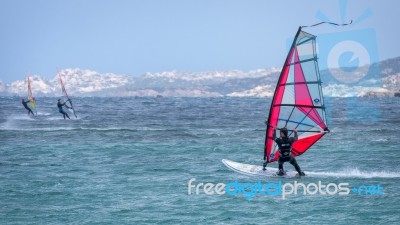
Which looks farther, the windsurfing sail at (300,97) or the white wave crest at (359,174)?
the white wave crest at (359,174)

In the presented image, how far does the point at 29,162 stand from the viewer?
857 inches

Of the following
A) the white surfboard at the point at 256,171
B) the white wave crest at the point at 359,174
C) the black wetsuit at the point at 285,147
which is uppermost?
the black wetsuit at the point at 285,147

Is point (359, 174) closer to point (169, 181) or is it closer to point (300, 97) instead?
point (300, 97)

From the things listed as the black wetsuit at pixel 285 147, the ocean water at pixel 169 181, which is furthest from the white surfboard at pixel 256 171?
the black wetsuit at pixel 285 147

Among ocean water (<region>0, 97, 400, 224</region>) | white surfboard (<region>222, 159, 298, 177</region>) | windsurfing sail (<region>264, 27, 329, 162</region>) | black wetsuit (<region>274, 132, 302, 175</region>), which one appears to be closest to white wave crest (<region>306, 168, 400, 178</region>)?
ocean water (<region>0, 97, 400, 224</region>)

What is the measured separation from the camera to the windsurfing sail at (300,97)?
57.8ft

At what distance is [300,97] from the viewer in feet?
58.5

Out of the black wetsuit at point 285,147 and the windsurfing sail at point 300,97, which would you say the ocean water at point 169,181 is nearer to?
the black wetsuit at point 285,147

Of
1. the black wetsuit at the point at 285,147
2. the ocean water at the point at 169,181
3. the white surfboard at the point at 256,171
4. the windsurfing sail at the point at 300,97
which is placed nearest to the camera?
the ocean water at the point at 169,181

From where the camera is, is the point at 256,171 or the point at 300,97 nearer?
the point at 300,97

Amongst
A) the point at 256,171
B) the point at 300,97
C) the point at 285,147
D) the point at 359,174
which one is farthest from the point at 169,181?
the point at 359,174

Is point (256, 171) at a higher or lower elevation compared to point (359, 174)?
higher

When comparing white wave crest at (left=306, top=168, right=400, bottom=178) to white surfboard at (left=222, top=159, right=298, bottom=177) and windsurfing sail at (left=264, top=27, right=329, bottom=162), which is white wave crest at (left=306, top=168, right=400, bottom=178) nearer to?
white surfboard at (left=222, top=159, right=298, bottom=177)

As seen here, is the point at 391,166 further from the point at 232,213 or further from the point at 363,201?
the point at 232,213
